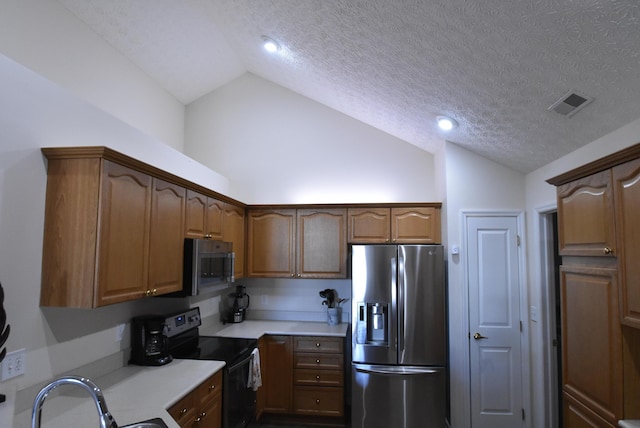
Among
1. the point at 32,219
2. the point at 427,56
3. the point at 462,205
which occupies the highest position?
the point at 427,56

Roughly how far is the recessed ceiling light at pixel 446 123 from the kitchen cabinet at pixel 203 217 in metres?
2.05

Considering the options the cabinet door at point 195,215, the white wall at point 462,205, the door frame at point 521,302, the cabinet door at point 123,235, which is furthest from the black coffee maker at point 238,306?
the door frame at point 521,302

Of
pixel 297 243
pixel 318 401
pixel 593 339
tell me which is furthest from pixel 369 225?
pixel 593 339

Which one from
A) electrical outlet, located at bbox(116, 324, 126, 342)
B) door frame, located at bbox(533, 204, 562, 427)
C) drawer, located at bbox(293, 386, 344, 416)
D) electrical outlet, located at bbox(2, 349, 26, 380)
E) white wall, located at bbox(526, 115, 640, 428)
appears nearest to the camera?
electrical outlet, located at bbox(2, 349, 26, 380)

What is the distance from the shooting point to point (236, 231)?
368 cm

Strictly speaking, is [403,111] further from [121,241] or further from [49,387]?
[49,387]

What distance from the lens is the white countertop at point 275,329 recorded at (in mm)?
3457

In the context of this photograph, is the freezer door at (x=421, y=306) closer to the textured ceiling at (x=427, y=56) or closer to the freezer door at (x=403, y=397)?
the freezer door at (x=403, y=397)

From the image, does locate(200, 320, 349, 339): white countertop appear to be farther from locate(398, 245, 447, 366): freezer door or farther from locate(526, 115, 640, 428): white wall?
locate(526, 115, 640, 428): white wall

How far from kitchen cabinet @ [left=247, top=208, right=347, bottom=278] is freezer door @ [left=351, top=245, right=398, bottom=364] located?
0.45 metres

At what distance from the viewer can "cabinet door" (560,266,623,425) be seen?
5.51ft

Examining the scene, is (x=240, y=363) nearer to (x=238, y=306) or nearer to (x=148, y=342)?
(x=148, y=342)

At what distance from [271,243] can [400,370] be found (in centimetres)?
177

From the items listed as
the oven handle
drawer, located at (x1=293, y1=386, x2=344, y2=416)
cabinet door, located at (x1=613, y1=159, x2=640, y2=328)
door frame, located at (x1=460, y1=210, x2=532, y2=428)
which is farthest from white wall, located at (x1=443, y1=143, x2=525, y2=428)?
the oven handle
